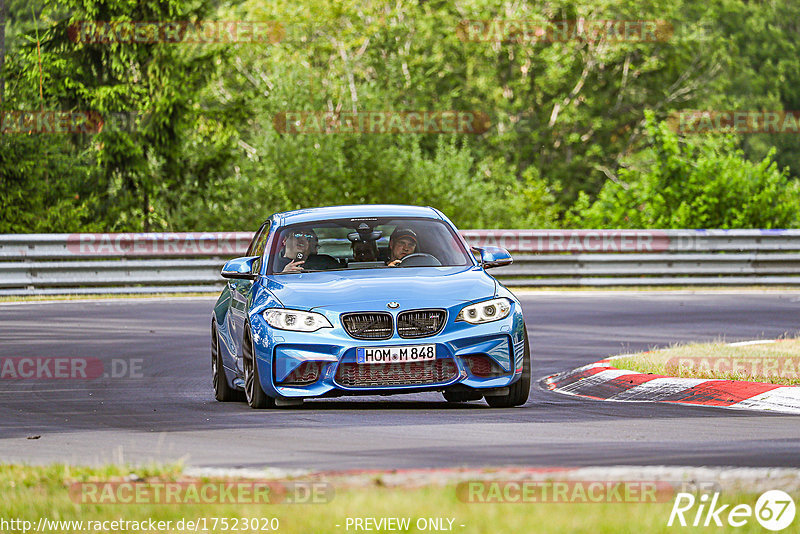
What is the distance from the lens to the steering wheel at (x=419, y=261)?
11.5 meters

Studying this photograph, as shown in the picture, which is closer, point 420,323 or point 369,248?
point 420,323

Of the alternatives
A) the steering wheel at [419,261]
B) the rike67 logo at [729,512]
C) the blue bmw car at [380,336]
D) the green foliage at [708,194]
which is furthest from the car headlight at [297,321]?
the green foliage at [708,194]

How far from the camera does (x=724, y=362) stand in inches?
497

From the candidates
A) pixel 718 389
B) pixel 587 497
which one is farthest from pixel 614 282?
pixel 587 497

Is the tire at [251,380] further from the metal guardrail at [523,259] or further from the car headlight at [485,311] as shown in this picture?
the metal guardrail at [523,259]

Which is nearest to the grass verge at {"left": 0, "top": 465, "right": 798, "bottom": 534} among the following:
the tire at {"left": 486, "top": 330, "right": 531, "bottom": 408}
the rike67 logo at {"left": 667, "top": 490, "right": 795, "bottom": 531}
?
the rike67 logo at {"left": 667, "top": 490, "right": 795, "bottom": 531}

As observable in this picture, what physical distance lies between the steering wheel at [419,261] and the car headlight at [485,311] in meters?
1.02

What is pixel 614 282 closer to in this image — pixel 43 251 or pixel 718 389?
pixel 43 251

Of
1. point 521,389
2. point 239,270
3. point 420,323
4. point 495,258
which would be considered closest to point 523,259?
point 495,258

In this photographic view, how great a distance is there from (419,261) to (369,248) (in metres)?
0.40

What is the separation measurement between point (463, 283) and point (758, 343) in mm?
5459

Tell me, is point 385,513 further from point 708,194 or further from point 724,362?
point 708,194

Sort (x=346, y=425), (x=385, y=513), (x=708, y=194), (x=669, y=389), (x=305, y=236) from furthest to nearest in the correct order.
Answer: (x=708, y=194)
(x=305, y=236)
(x=669, y=389)
(x=346, y=425)
(x=385, y=513)

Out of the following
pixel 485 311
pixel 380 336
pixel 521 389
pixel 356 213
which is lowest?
pixel 521 389
